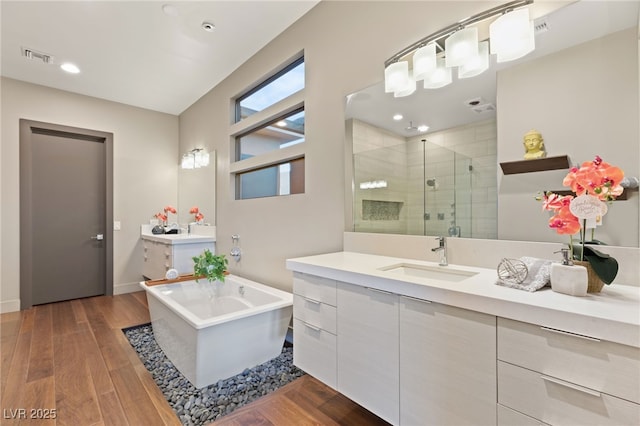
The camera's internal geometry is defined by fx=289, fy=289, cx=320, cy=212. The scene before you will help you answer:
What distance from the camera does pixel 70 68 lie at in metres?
3.33

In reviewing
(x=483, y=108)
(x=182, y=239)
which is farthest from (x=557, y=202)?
(x=182, y=239)

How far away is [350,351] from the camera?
1.43 m

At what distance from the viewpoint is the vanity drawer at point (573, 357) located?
0.76m

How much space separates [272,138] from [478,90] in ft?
6.93

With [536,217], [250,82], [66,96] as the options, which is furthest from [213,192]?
[536,217]

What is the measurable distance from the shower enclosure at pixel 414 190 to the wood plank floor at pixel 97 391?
1.16m

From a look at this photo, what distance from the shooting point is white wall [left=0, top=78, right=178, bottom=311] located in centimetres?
351

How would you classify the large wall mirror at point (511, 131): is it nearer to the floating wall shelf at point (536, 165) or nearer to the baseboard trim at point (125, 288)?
the floating wall shelf at point (536, 165)

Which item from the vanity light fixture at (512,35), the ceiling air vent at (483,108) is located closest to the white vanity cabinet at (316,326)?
the ceiling air vent at (483,108)

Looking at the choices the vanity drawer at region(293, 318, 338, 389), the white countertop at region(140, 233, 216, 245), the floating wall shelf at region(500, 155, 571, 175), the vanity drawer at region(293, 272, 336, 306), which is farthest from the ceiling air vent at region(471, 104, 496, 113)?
the white countertop at region(140, 233, 216, 245)

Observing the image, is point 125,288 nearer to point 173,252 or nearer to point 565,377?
point 173,252

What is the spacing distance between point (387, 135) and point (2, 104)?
4612 mm

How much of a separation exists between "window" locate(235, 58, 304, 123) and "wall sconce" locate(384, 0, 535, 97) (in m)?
1.20

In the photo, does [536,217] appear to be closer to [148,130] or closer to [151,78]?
[151,78]
